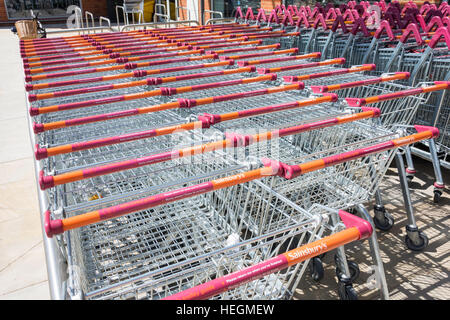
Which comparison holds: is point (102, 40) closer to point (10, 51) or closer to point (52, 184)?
point (52, 184)

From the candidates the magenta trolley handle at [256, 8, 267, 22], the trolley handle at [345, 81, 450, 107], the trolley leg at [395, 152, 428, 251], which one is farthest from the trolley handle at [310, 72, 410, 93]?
the magenta trolley handle at [256, 8, 267, 22]

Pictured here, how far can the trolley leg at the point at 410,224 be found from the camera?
276 cm

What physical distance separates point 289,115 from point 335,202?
3.16 ft

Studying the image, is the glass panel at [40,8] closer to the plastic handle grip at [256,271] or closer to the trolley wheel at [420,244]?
the trolley wheel at [420,244]

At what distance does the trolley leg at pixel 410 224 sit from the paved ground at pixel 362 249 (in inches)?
2.4

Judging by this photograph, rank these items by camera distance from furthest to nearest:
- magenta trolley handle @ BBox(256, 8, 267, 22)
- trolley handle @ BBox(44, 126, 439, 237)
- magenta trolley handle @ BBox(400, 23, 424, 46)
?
magenta trolley handle @ BBox(256, 8, 267, 22), magenta trolley handle @ BBox(400, 23, 424, 46), trolley handle @ BBox(44, 126, 439, 237)

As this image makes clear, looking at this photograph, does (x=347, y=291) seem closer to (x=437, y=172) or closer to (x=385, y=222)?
(x=385, y=222)

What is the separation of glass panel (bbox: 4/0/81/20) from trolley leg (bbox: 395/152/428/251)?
851 inches

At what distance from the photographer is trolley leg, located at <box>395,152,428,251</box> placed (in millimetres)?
2764

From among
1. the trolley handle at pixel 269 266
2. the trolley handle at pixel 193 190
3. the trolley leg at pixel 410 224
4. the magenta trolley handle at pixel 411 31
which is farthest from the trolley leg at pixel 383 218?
the magenta trolley handle at pixel 411 31

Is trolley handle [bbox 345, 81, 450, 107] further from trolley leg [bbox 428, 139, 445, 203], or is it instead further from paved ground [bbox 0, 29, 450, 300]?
paved ground [bbox 0, 29, 450, 300]

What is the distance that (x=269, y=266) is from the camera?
126 centimetres

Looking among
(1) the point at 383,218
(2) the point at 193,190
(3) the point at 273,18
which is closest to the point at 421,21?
(3) the point at 273,18
